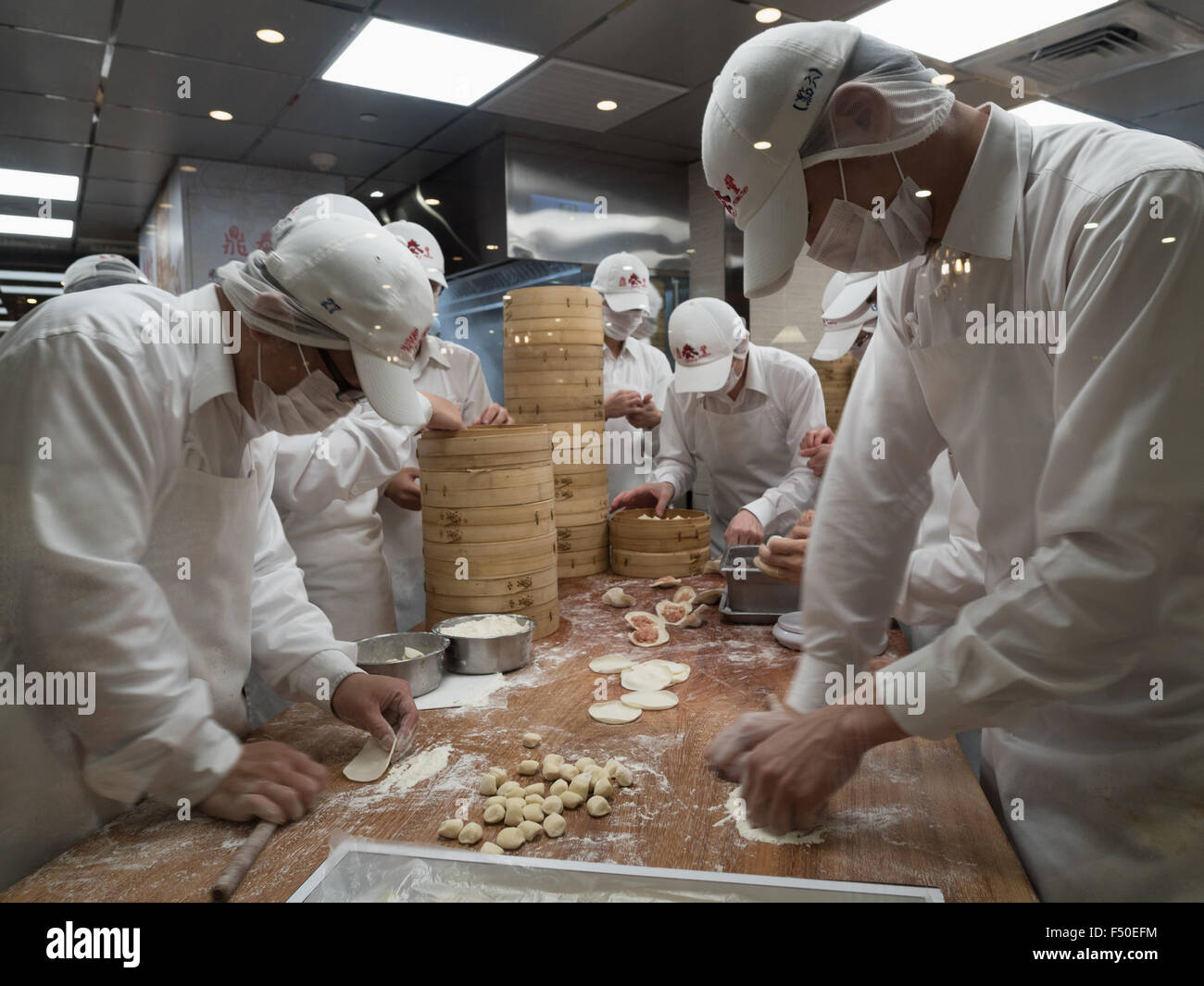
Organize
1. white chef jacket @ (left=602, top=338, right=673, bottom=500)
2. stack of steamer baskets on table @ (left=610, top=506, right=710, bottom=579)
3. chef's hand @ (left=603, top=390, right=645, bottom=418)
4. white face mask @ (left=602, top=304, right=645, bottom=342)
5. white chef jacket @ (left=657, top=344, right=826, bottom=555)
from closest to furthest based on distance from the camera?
stack of steamer baskets on table @ (left=610, top=506, right=710, bottom=579) < white chef jacket @ (left=657, top=344, right=826, bottom=555) < chef's hand @ (left=603, top=390, right=645, bottom=418) < white chef jacket @ (left=602, top=338, right=673, bottom=500) < white face mask @ (left=602, top=304, right=645, bottom=342)

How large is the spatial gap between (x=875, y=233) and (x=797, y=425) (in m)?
2.39

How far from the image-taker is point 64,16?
93 cm

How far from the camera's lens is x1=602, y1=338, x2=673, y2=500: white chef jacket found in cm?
404

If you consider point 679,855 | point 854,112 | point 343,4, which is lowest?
point 679,855

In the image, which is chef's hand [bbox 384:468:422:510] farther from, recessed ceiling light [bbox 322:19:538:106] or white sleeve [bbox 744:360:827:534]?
white sleeve [bbox 744:360:827:534]

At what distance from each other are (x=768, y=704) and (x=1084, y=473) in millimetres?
764

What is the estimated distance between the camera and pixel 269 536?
158 centimetres

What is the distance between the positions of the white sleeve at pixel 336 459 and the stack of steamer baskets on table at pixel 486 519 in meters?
0.40

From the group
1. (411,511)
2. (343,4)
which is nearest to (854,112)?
(343,4)

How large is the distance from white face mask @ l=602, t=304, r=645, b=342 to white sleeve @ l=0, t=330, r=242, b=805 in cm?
357

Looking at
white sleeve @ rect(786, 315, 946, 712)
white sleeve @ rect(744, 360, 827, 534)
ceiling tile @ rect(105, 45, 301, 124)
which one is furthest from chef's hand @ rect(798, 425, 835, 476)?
ceiling tile @ rect(105, 45, 301, 124)

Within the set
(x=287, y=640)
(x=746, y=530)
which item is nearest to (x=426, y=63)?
(x=746, y=530)

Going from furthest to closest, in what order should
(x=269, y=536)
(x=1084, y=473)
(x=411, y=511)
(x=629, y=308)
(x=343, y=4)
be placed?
1. (x=629, y=308)
2. (x=411, y=511)
3. (x=343, y=4)
4. (x=269, y=536)
5. (x=1084, y=473)

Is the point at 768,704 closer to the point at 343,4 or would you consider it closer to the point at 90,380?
the point at 90,380
